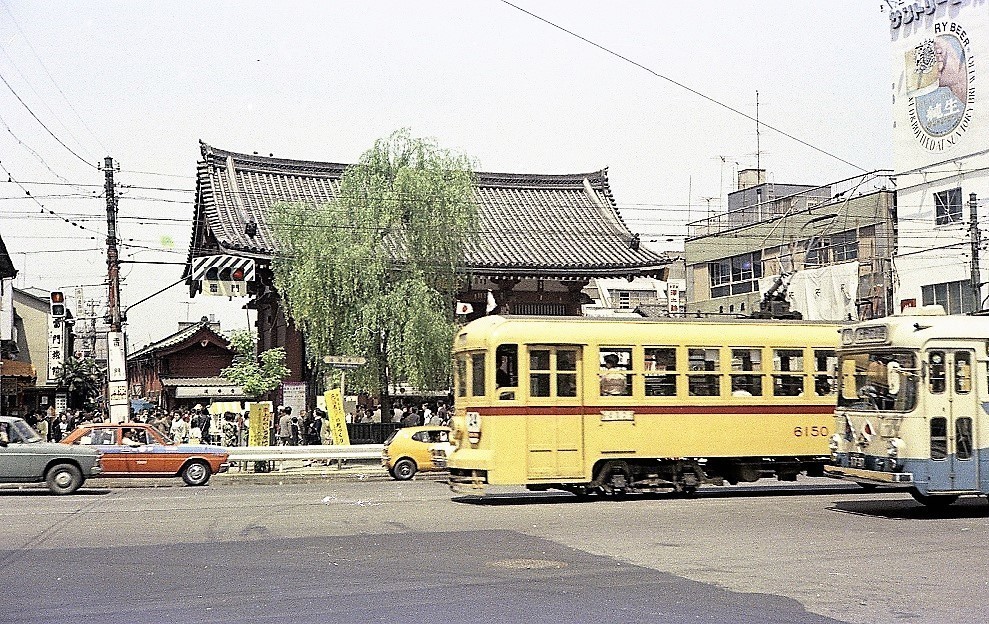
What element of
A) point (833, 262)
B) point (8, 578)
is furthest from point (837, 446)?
point (833, 262)

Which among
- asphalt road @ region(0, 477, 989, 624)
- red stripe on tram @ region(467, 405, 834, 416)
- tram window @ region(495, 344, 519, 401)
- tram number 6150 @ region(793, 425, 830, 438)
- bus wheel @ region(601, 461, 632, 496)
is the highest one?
tram window @ region(495, 344, 519, 401)

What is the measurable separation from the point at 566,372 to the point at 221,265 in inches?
703

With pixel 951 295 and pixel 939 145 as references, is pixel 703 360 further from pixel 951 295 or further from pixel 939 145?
pixel 939 145

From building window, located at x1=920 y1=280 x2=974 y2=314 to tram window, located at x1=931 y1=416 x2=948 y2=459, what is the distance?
85.7 ft

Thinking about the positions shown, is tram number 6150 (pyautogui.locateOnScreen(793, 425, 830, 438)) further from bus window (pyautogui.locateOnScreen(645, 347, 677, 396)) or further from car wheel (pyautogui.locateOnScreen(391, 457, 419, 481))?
car wheel (pyautogui.locateOnScreen(391, 457, 419, 481))

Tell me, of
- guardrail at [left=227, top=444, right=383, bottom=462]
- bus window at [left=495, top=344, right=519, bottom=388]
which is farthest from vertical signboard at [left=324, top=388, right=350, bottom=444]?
bus window at [left=495, top=344, right=519, bottom=388]

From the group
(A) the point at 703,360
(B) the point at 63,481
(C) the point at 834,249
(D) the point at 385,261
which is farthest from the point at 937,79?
(B) the point at 63,481

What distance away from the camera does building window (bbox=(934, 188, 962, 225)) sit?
41.4 meters

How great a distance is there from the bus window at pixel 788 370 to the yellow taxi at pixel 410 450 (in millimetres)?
7936

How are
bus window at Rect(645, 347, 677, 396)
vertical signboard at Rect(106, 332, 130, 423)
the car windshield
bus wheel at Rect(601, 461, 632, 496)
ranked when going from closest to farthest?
bus wheel at Rect(601, 461, 632, 496)
bus window at Rect(645, 347, 677, 396)
the car windshield
vertical signboard at Rect(106, 332, 130, 423)

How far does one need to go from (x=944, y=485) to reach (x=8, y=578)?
40.2ft

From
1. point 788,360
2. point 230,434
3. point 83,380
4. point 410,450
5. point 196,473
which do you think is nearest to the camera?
point 788,360

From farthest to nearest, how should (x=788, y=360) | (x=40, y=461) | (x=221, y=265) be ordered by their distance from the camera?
(x=221, y=265) → (x=40, y=461) → (x=788, y=360)

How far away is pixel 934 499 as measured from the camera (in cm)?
1748
